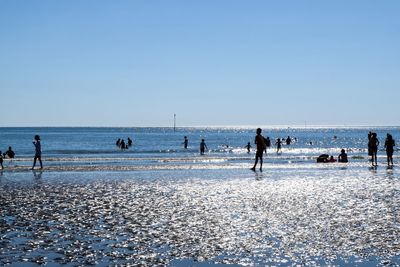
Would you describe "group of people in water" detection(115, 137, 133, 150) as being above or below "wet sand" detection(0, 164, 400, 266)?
above

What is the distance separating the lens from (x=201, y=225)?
12805 millimetres

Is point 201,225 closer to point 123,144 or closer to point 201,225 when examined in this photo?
point 201,225

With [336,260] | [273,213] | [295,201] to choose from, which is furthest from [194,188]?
[336,260]

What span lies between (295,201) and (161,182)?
8.72 m

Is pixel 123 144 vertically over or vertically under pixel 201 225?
over

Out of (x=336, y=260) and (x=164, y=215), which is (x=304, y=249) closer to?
(x=336, y=260)

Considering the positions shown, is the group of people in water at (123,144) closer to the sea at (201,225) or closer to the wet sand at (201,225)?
the wet sand at (201,225)

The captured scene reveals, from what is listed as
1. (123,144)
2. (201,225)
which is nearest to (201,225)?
(201,225)

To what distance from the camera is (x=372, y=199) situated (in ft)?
57.5

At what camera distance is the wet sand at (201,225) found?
9664 millimetres

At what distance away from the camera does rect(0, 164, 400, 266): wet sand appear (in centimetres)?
966

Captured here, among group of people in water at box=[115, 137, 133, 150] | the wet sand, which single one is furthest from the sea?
group of people in water at box=[115, 137, 133, 150]

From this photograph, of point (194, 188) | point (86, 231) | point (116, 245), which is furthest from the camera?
point (194, 188)

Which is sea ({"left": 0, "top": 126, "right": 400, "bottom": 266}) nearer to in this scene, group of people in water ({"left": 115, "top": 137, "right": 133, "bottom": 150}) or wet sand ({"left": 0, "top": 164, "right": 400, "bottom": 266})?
wet sand ({"left": 0, "top": 164, "right": 400, "bottom": 266})
